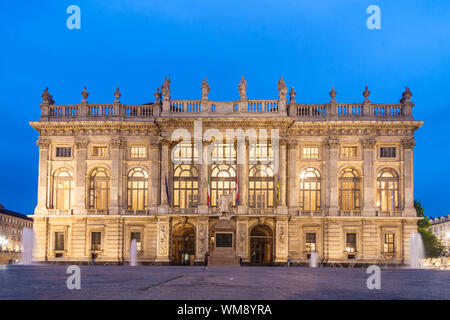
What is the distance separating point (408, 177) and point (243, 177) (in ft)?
53.0

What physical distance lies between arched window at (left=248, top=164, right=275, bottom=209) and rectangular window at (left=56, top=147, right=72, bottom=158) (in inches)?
735

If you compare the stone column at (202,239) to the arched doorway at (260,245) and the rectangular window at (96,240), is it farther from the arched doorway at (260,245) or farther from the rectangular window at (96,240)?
the rectangular window at (96,240)

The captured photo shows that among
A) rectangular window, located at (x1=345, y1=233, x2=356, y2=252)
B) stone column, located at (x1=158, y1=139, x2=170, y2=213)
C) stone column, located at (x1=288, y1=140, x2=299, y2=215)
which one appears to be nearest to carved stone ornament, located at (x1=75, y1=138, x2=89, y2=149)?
stone column, located at (x1=158, y1=139, x2=170, y2=213)

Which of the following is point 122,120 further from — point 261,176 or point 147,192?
point 261,176

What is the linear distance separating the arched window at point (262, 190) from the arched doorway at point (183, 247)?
693 centimetres

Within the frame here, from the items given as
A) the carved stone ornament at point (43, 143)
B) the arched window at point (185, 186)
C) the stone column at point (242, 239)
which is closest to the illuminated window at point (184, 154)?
the arched window at point (185, 186)

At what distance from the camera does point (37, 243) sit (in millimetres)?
49906

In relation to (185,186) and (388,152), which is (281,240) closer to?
(185,186)

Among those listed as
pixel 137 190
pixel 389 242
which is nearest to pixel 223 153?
pixel 137 190

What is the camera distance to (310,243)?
49500 millimetres

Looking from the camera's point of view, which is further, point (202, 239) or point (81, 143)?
point (81, 143)

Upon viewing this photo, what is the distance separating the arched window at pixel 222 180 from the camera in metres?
49.6

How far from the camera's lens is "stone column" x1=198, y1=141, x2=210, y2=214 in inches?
1897
